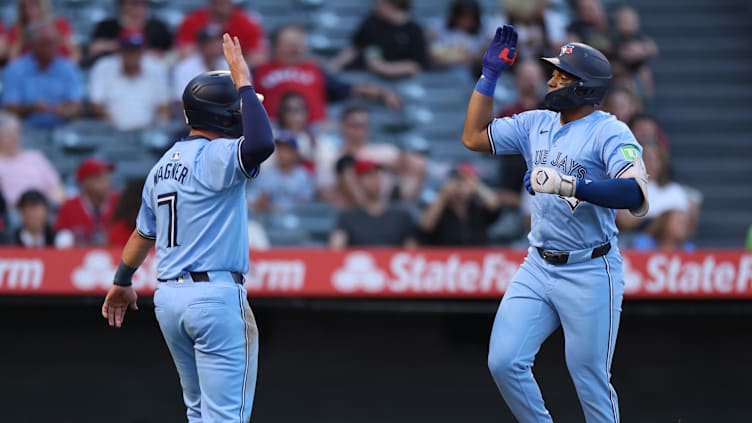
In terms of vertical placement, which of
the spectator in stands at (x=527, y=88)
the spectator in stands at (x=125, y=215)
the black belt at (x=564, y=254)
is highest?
the spectator in stands at (x=527, y=88)

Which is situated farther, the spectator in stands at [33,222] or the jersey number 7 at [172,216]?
the spectator in stands at [33,222]

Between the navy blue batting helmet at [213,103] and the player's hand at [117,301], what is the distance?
87 centimetres

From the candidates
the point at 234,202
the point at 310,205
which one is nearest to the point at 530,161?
the point at 234,202

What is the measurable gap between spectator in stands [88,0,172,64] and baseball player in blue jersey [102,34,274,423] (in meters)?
5.08

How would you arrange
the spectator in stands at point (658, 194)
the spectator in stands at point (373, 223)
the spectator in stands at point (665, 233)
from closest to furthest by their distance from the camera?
the spectator in stands at point (373, 223) → the spectator in stands at point (665, 233) → the spectator in stands at point (658, 194)

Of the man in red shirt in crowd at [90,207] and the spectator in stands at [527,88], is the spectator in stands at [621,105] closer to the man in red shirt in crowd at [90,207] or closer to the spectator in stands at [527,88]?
the spectator in stands at [527,88]

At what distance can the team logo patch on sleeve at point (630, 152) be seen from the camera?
15.4 feet

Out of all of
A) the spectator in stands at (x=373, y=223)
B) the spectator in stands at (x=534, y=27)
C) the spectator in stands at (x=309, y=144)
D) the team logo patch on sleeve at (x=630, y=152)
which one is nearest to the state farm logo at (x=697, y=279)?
the spectator in stands at (x=373, y=223)

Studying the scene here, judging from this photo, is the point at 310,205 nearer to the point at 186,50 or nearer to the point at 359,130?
the point at 359,130

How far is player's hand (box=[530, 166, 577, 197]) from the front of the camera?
449 cm

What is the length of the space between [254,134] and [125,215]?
328 cm

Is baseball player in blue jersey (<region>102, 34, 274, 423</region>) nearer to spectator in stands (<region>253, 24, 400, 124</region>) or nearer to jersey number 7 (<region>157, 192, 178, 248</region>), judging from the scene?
jersey number 7 (<region>157, 192, 178, 248</region>)

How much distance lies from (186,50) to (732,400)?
5229 mm

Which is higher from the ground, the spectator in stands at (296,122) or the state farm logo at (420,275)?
the spectator in stands at (296,122)
